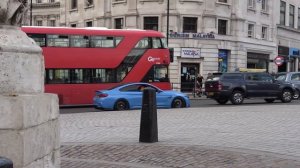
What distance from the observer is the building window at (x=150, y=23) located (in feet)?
143

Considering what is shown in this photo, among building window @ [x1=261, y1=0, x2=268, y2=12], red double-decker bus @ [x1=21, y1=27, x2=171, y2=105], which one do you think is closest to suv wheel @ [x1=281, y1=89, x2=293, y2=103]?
red double-decker bus @ [x1=21, y1=27, x2=171, y2=105]

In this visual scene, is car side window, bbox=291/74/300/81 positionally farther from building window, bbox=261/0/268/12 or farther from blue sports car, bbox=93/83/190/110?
building window, bbox=261/0/268/12

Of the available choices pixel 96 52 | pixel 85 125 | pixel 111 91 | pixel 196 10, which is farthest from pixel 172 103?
pixel 196 10

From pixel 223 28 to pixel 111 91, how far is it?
86.2ft

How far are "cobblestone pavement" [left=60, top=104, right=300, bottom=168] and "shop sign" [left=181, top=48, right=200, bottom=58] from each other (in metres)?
28.7

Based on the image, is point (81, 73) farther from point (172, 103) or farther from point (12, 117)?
point (12, 117)

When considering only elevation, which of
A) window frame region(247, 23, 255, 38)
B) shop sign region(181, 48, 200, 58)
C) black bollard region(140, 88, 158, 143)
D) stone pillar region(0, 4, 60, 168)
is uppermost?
window frame region(247, 23, 255, 38)

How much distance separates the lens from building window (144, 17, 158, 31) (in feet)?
143

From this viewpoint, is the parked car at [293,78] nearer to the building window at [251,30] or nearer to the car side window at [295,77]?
the car side window at [295,77]

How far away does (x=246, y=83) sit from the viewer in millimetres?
26266

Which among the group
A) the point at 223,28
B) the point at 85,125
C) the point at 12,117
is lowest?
the point at 85,125

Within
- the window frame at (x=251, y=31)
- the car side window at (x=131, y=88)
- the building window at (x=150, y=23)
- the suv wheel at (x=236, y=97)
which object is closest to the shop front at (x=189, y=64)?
the building window at (x=150, y=23)

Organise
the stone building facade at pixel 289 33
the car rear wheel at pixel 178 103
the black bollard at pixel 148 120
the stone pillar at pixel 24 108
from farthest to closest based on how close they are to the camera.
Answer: the stone building facade at pixel 289 33, the car rear wheel at pixel 178 103, the black bollard at pixel 148 120, the stone pillar at pixel 24 108

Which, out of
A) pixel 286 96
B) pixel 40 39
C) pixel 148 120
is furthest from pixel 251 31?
pixel 148 120
